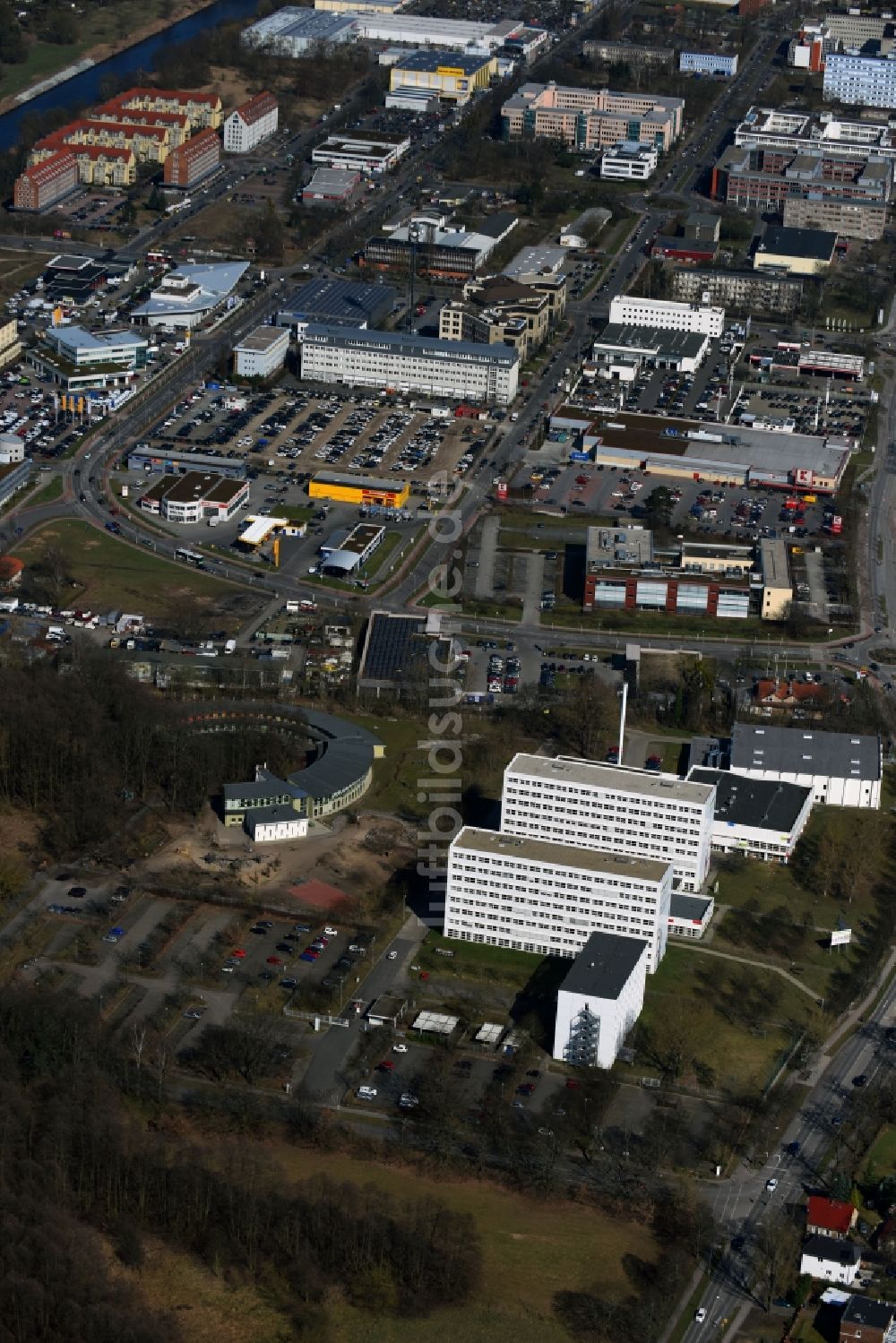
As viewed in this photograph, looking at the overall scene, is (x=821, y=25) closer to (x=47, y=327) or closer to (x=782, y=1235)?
(x=47, y=327)

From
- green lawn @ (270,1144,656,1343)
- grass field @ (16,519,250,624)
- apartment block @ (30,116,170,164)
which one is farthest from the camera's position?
apartment block @ (30,116,170,164)

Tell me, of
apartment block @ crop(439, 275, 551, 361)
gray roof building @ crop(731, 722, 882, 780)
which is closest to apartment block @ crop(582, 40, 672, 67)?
apartment block @ crop(439, 275, 551, 361)

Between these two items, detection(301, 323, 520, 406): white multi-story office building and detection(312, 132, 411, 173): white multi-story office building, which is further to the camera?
detection(312, 132, 411, 173): white multi-story office building

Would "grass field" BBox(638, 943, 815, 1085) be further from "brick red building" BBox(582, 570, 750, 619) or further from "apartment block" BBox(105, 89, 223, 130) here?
"apartment block" BBox(105, 89, 223, 130)

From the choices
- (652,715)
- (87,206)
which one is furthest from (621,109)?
(652,715)

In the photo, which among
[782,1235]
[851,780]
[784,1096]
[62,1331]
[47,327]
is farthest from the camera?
[47,327]

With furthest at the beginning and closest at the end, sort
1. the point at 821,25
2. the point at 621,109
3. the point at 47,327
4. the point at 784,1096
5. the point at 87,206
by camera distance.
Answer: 1. the point at 821,25
2. the point at 621,109
3. the point at 87,206
4. the point at 47,327
5. the point at 784,1096
